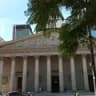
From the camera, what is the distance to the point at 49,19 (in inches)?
417

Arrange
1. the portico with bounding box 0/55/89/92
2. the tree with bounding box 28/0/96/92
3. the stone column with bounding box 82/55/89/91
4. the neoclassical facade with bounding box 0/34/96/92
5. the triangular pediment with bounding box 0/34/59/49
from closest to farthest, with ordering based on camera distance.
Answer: the tree with bounding box 28/0/96/92, the stone column with bounding box 82/55/89/91, the portico with bounding box 0/55/89/92, the neoclassical facade with bounding box 0/34/96/92, the triangular pediment with bounding box 0/34/59/49

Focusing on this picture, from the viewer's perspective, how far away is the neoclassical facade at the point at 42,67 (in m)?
48.2

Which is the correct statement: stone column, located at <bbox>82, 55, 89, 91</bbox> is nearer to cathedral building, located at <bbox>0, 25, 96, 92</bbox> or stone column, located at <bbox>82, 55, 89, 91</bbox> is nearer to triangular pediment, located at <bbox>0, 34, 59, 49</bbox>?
cathedral building, located at <bbox>0, 25, 96, 92</bbox>

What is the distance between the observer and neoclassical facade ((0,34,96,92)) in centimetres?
4819

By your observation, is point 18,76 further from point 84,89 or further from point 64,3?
point 64,3

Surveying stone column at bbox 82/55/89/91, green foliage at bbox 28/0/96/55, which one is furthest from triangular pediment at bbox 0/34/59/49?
green foliage at bbox 28/0/96/55

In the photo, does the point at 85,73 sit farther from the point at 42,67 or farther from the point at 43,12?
the point at 43,12

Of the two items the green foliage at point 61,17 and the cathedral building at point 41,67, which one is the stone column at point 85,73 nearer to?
the cathedral building at point 41,67

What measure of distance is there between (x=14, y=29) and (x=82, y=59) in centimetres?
5526

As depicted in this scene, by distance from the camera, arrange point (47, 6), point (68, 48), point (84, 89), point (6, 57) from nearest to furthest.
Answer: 1. point (47, 6)
2. point (68, 48)
3. point (84, 89)
4. point (6, 57)

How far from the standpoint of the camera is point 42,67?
53.1 meters

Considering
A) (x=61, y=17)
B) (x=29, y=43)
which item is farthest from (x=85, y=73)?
(x=61, y=17)

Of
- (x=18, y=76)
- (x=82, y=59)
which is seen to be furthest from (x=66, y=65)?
(x=18, y=76)

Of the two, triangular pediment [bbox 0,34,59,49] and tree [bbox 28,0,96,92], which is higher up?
triangular pediment [bbox 0,34,59,49]
